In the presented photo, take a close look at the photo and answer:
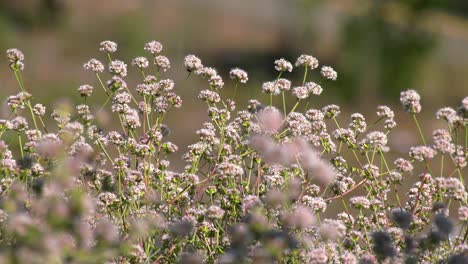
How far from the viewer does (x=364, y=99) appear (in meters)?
15.0

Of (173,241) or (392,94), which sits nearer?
(173,241)

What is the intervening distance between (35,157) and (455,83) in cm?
1586

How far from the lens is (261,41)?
57.8ft

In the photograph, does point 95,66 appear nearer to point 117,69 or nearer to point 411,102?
point 117,69

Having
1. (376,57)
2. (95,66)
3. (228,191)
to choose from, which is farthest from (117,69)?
(376,57)

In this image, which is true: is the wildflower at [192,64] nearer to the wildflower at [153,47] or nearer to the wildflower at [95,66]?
the wildflower at [153,47]

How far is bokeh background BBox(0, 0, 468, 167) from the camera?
46.8 feet

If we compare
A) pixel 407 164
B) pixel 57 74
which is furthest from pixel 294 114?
pixel 57 74

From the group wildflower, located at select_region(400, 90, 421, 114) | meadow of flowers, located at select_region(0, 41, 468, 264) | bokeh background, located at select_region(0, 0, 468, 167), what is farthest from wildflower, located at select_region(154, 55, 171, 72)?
bokeh background, located at select_region(0, 0, 468, 167)

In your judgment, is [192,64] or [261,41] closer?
[192,64]

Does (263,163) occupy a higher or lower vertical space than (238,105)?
higher

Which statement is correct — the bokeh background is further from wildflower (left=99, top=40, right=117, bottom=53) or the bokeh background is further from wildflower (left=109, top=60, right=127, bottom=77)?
wildflower (left=109, top=60, right=127, bottom=77)

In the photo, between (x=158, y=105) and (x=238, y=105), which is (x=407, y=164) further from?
(x=238, y=105)

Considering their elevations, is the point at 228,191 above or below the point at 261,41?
above
